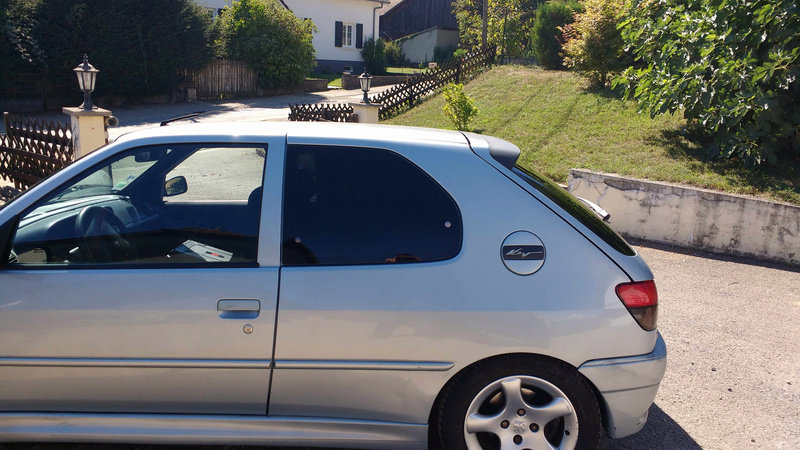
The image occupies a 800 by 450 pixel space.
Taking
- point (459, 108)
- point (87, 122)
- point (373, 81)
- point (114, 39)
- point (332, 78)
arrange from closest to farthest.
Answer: point (87, 122) < point (459, 108) < point (114, 39) < point (373, 81) < point (332, 78)

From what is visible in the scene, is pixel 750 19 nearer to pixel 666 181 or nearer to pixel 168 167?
pixel 666 181

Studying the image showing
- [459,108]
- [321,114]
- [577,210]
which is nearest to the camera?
[577,210]

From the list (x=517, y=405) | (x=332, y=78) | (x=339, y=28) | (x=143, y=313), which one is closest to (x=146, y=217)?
(x=143, y=313)

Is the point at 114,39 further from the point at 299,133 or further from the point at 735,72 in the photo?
the point at 299,133

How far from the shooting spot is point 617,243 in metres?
3.24

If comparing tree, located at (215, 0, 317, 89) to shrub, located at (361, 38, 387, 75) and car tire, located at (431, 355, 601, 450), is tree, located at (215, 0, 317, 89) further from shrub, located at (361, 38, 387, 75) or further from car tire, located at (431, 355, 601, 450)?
car tire, located at (431, 355, 601, 450)

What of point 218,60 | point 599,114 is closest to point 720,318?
point 599,114

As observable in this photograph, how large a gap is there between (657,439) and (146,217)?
10.5 feet

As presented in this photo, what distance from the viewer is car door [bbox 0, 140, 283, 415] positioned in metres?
2.94

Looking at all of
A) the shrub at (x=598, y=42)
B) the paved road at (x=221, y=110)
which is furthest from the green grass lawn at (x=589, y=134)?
the paved road at (x=221, y=110)

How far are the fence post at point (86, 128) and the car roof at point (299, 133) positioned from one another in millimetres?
6699

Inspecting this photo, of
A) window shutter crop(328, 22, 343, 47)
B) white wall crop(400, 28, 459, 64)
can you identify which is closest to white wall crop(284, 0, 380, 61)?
window shutter crop(328, 22, 343, 47)

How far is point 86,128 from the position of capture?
931cm

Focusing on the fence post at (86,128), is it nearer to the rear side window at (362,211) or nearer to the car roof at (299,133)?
the car roof at (299,133)
